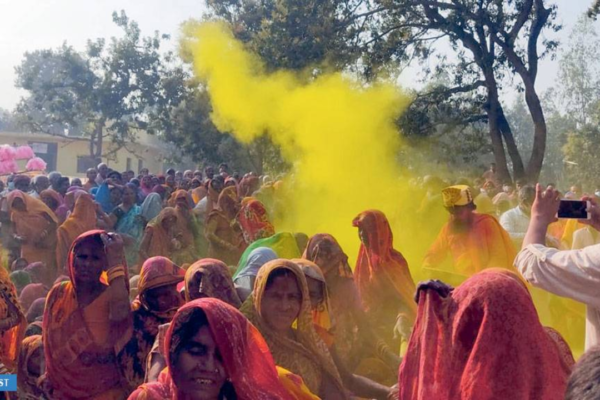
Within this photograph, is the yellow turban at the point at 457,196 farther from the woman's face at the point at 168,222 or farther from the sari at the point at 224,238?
the woman's face at the point at 168,222

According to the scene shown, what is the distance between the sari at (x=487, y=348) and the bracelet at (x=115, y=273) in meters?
2.22

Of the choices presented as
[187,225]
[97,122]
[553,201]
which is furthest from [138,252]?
[97,122]

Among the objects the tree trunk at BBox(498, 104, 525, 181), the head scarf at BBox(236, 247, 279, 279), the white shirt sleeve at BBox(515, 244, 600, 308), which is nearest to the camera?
the white shirt sleeve at BBox(515, 244, 600, 308)

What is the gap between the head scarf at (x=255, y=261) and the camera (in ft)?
18.6

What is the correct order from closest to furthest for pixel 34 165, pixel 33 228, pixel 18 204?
pixel 33 228
pixel 18 204
pixel 34 165

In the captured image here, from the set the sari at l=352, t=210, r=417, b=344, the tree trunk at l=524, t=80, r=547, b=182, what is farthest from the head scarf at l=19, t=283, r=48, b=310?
the tree trunk at l=524, t=80, r=547, b=182

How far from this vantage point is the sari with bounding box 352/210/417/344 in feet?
20.8

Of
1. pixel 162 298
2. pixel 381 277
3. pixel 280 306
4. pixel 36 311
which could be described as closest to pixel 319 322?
pixel 280 306

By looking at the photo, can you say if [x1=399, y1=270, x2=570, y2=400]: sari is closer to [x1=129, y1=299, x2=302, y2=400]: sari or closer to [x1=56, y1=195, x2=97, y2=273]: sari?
[x1=129, y1=299, x2=302, y2=400]: sari

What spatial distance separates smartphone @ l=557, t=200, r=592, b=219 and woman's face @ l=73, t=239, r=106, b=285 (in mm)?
2553

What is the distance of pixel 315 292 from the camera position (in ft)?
16.2

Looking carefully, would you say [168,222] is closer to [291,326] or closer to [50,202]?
[50,202]

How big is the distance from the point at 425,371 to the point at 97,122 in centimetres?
3499

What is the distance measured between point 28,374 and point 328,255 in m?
2.26
